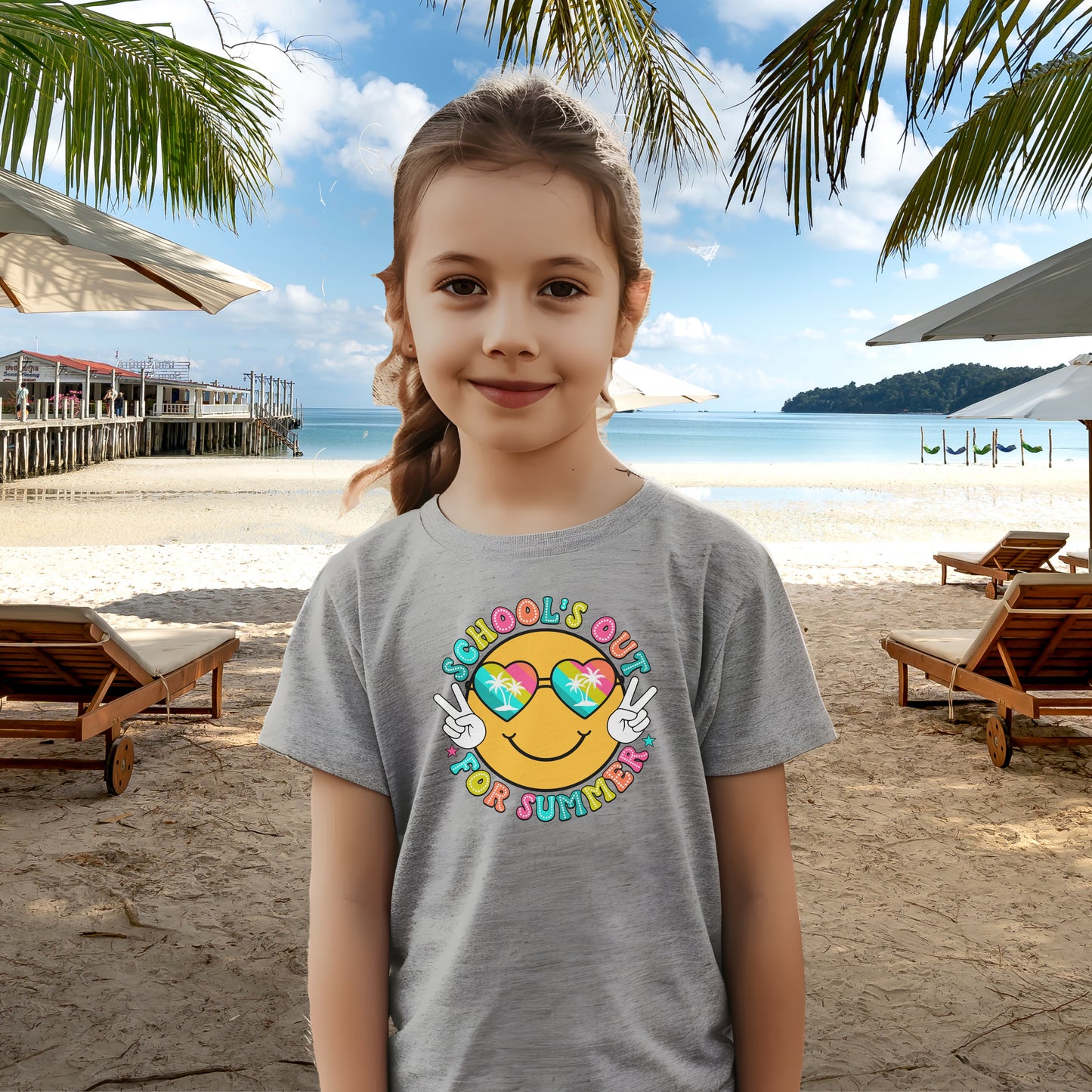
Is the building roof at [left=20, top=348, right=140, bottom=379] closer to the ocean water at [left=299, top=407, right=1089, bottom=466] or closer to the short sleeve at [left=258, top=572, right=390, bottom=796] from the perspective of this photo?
the ocean water at [left=299, top=407, right=1089, bottom=466]

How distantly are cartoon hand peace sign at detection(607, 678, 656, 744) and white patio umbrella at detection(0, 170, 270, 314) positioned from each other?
149 inches

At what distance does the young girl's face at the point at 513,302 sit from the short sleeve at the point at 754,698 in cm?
27

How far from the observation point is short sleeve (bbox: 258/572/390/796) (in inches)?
36.7

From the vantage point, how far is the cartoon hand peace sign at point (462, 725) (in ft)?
2.95

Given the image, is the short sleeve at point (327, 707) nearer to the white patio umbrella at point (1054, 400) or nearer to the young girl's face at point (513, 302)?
the young girl's face at point (513, 302)

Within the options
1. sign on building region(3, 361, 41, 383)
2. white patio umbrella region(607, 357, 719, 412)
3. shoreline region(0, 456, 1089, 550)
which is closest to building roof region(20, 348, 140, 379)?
sign on building region(3, 361, 41, 383)

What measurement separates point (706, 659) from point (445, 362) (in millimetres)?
406

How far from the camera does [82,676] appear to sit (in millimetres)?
4691

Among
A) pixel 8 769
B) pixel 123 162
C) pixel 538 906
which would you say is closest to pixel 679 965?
pixel 538 906

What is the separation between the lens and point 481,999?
2.85 ft

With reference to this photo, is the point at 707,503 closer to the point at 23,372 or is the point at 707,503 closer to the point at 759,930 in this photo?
the point at 759,930

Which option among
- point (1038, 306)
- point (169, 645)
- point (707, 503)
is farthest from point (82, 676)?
point (1038, 306)

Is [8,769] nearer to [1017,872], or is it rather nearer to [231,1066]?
[231,1066]

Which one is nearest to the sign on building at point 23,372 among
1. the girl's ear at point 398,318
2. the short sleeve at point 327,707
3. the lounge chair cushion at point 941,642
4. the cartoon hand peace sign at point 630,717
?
the lounge chair cushion at point 941,642
